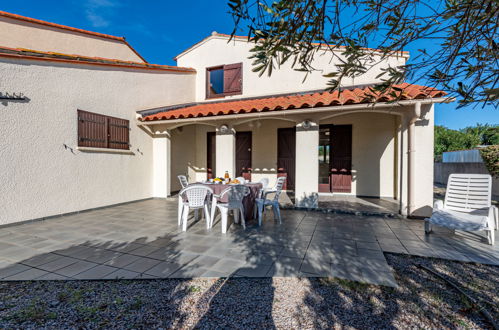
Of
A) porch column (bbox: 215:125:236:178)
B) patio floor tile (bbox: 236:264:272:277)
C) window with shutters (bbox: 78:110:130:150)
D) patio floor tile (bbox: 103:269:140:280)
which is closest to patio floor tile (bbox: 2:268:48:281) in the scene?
patio floor tile (bbox: 103:269:140:280)

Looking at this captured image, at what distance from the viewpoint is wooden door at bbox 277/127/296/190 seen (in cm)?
999

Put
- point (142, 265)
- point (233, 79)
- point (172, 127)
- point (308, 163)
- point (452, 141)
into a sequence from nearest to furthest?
point (142, 265)
point (308, 163)
point (172, 127)
point (233, 79)
point (452, 141)

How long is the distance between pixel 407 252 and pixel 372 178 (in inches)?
217

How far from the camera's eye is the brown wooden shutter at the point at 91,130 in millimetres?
6398

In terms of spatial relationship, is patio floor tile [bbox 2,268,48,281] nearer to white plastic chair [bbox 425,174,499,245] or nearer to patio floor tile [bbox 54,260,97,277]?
patio floor tile [bbox 54,260,97,277]

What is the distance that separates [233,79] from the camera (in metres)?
10.6

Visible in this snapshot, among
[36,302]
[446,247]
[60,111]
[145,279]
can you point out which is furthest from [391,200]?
[60,111]

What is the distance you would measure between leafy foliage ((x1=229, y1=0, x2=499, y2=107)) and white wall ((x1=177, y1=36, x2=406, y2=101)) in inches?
282

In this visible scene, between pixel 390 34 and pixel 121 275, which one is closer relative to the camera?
pixel 390 34

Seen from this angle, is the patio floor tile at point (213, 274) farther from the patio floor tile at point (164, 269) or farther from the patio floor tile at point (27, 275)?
the patio floor tile at point (27, 275)

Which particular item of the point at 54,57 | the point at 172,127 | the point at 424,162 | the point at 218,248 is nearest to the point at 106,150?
the point at 172,127

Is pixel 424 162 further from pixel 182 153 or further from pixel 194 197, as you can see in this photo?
pixel 182 153

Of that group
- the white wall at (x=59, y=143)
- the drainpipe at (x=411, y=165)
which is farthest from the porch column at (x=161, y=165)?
the drainpipe at (x=411, y=165)

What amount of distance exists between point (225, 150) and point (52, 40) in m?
8.43
